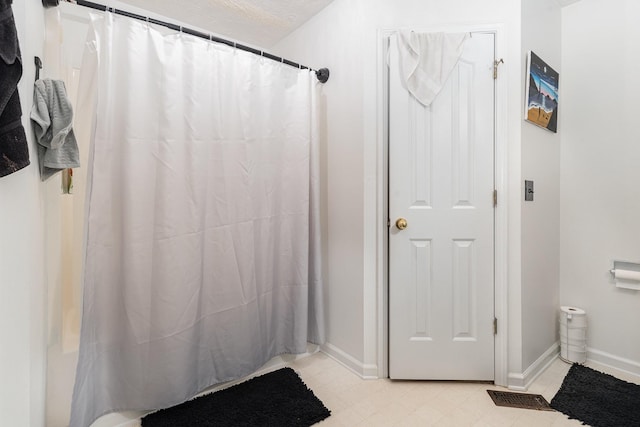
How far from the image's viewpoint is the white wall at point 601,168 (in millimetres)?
1920

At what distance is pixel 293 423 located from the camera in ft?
4.92

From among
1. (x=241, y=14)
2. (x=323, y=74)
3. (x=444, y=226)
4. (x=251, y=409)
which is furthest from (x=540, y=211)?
(x=241, y=14)

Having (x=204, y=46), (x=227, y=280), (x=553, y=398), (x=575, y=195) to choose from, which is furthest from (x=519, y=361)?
(x=204, y=46)

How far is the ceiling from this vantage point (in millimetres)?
2045

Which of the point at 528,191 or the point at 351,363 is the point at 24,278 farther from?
the point at 528,191

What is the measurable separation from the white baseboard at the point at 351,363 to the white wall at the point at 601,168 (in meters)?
1.52

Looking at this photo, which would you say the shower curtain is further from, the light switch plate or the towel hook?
the light switch plate

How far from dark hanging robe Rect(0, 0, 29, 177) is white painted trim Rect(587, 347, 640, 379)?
3.13 m

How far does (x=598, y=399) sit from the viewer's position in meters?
1.66

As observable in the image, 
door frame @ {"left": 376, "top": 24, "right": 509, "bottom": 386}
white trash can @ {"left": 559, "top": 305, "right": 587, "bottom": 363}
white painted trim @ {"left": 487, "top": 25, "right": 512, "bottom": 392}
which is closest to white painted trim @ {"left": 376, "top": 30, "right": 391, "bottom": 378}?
door frame @ {"left": 376, "top": 24, "right": 509, "bottom": 386}

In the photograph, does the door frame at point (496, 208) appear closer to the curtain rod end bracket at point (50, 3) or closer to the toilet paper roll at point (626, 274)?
the toilet paper roll at point (626, 274)

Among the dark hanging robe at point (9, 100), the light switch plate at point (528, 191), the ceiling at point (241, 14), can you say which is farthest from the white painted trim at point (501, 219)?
the dark hanging robe at point (9, 100)

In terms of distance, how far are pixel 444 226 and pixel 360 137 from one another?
0.74 metres

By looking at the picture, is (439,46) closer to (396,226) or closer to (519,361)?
(396,226)
